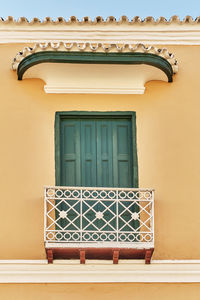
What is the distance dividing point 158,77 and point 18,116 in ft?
7.92

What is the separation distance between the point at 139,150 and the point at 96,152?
2.31 feet

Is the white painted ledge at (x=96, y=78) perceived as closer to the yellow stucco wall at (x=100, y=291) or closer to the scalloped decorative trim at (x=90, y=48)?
the scalloped decorative trim at (x=90, y=48)

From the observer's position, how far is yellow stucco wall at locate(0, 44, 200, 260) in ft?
29.5

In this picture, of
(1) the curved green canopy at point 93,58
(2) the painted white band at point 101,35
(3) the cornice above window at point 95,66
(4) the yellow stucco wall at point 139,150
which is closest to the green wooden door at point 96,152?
(4) the yellow stucco wall at point 139,150

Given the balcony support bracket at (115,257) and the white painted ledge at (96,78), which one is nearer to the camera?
the balcony support bracket at (115,257)

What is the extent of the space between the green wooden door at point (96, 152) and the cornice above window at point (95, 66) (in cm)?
57

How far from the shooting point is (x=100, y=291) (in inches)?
340

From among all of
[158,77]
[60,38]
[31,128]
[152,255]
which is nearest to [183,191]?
[152,255]

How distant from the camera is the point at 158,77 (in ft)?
32.0

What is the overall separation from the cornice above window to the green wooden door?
0.57 metres

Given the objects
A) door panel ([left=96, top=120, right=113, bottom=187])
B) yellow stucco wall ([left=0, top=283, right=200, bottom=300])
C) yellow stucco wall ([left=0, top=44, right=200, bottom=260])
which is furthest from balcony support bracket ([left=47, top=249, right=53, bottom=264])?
door panel ([left=96, top=120, right=113, bottom=187])

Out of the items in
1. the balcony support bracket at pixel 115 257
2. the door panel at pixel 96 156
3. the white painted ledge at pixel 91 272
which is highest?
the door panel at pixel 96 156

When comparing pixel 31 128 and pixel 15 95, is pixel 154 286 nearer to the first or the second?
pixel 31 128

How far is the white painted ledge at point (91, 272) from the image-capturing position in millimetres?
8648
